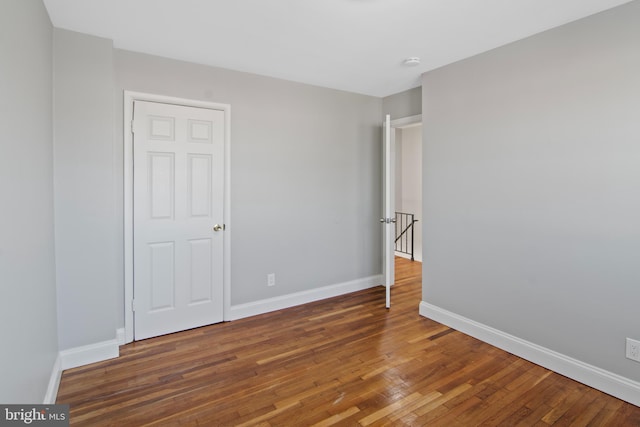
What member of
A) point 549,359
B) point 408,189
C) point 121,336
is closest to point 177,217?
point 121,336

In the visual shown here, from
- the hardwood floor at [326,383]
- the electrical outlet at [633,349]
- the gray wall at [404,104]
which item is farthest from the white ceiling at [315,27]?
the hardwood floor at [326,383]

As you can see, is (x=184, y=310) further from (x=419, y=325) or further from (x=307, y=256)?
(x=419, y=325)

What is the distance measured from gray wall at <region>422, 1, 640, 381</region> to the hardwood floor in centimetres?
40

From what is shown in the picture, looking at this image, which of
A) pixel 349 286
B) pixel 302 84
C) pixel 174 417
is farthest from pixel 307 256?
pixel 174 417

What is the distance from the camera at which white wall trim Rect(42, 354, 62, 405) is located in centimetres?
208

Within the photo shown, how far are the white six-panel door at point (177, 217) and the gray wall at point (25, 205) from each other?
2.29 feet

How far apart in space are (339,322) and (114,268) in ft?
6.80

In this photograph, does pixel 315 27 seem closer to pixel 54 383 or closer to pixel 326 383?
pixel 326 383

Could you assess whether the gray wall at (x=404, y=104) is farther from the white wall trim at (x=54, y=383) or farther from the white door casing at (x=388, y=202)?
the white wall trim at (x=54, y=383)

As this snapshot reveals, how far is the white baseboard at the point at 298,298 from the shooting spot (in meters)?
3.56

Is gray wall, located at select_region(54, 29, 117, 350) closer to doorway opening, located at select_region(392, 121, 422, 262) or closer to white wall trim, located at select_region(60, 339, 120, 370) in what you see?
white wall trim, located at select_region(60, 339, 120, 370)

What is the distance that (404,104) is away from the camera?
4188 mm

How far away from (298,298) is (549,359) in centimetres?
240

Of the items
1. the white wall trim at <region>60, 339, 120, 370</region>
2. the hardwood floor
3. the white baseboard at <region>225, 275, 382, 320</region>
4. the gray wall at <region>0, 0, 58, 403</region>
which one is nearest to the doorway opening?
the white baseboard at <region>225, 275, 382, 320</region>
